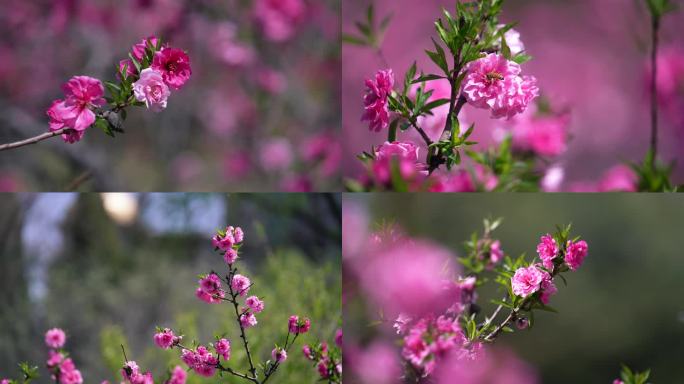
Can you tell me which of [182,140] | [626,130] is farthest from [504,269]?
[182,140]

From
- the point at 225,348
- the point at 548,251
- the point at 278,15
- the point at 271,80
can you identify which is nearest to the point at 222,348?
the point at 225,348

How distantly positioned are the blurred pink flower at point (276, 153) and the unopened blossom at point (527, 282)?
2.02 meters

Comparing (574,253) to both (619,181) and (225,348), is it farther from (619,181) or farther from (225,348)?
(225,348)

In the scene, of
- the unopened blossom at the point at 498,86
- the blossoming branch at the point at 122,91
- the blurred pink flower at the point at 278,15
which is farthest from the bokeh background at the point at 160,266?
the blurred pink flower at the point at 278,15

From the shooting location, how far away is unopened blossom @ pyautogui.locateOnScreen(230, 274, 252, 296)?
3.55 feet

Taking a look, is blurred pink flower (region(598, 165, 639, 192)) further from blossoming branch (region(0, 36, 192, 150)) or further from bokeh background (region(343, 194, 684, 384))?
blossoming branch (region(0, 36, 192, 150))

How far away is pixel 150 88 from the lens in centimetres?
89

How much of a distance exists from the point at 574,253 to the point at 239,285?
1.59 ft

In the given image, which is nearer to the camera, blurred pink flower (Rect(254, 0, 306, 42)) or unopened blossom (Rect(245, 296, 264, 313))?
unopened blossom (Rect(245, 296, 264, 313))

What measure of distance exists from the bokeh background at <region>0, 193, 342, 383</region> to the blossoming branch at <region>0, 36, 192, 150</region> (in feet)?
0.93

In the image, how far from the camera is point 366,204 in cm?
109

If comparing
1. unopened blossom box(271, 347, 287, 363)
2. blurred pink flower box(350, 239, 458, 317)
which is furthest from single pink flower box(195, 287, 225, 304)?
blurred pink flower box(350, 239, 458, 317)

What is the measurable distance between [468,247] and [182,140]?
99.3 inches

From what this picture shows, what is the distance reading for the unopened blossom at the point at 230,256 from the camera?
107cm
